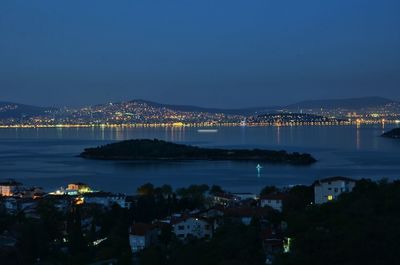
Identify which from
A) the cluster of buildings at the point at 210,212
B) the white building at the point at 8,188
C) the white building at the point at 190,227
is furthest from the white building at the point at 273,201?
the white building at the point at 8,188

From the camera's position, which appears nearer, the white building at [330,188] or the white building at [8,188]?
the white building at [330,188]

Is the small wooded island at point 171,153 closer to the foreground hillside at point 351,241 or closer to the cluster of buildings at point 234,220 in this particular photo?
the cluster of buildings at point 234,220

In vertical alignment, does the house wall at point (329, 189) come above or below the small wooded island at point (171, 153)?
above

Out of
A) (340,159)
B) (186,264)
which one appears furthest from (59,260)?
(340,159)

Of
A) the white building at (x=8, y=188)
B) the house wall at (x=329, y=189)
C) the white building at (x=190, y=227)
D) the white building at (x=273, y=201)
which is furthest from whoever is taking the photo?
the white building at (x=8, y=188)

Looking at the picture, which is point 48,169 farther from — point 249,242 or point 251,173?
point 249,242

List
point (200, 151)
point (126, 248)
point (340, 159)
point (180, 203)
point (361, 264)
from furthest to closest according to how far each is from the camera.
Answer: point (200, 151), point (340, 159), point (180, 203), point (126, 248), point (361, 264)

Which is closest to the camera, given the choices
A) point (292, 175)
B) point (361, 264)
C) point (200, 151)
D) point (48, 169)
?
point (361, 264)
